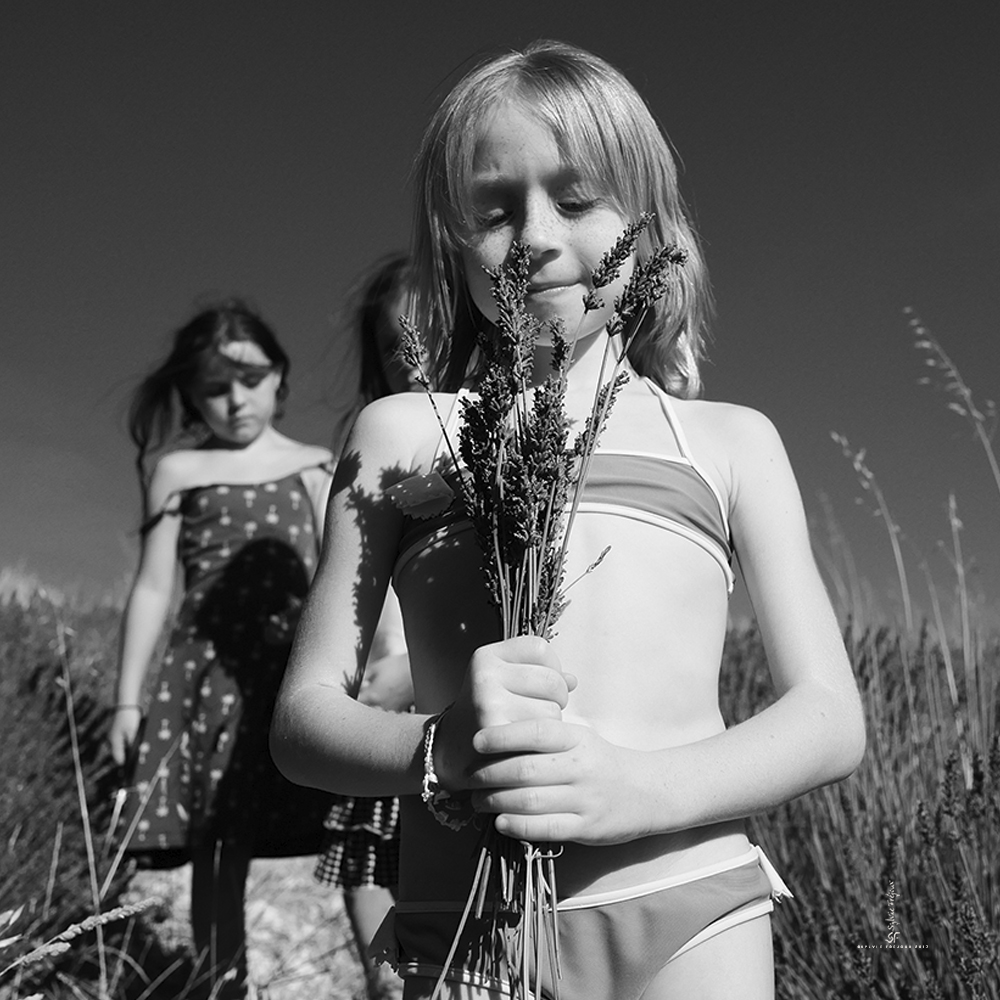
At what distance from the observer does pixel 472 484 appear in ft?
4.76

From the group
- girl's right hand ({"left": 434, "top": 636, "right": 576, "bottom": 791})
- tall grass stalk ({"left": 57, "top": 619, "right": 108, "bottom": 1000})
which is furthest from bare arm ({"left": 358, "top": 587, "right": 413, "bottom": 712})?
girl's right hand ({"left": 434, "top": 636, "right": 576, "bottom": 791})

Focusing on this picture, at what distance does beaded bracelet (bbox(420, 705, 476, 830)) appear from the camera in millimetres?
1365

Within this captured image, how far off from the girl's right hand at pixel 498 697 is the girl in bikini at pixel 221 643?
282cm

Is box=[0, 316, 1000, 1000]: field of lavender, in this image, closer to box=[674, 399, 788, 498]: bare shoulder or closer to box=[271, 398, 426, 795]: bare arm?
box=[271, 398, 426, 795]: bare arm

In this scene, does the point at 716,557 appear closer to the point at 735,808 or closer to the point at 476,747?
the point at 735,808

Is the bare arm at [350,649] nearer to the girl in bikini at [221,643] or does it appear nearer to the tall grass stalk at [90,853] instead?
the tall grass stalk at [90,853]

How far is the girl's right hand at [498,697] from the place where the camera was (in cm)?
129

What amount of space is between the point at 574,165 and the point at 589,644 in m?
0.74

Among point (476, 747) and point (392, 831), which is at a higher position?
point (392, 831)

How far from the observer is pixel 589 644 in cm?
156

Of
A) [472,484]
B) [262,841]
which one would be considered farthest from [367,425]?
[262,841]

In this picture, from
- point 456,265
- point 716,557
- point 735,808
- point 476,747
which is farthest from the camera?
point 456,265

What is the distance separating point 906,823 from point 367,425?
2.31 meters

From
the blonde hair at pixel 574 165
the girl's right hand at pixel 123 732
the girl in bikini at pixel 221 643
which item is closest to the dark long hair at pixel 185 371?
the girl in bikini at pixel 221 643
